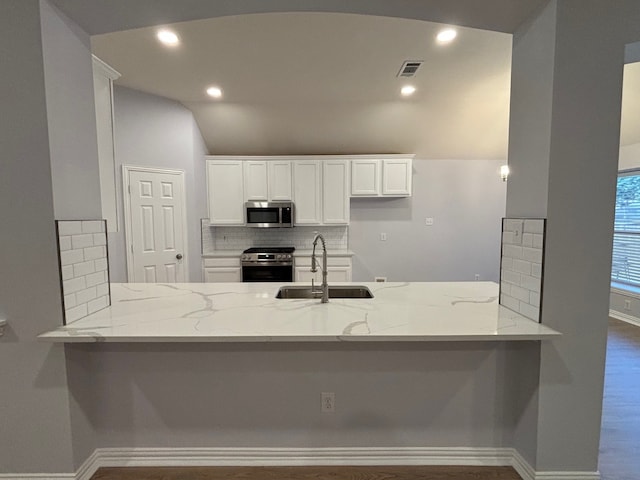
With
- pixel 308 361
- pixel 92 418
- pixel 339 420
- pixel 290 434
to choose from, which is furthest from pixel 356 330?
pixel 92 418

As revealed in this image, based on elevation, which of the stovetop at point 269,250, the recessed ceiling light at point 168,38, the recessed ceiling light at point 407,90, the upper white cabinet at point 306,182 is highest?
the recessed ceiling light at point 168,38

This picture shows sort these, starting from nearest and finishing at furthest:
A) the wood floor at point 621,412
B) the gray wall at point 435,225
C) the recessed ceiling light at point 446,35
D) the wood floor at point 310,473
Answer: the wood floor at point 310,473, the wood floor at point 621,412, the recessed ceiling light at point 446,35, the gray wall at point 435,225

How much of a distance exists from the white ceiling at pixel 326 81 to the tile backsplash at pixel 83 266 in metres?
1.96

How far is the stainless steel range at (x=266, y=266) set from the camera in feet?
14.7

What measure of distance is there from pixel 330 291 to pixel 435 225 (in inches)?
136

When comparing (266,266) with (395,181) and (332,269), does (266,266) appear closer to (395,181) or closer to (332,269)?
(332,269)

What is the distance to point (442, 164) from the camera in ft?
17.1

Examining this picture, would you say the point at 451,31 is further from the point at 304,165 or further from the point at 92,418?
the point at 92,418

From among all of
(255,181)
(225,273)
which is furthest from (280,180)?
(225,273)

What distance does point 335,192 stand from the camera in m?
4.75

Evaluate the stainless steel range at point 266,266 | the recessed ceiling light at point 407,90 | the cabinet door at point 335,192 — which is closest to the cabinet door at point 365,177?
the cabinet door at point 335,192

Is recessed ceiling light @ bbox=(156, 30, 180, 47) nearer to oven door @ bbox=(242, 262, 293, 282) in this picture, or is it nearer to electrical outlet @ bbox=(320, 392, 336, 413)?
oven door @ bbox=(242, 262, 293, 282)

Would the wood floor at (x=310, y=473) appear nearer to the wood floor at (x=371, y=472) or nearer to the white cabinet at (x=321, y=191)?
the wood floor at (x=371, y=472)

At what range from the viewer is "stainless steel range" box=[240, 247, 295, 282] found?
14.7 ft
